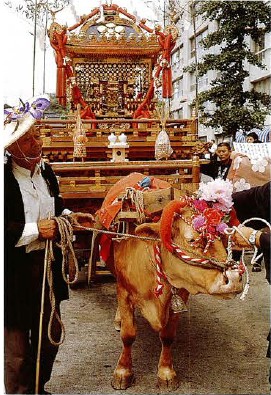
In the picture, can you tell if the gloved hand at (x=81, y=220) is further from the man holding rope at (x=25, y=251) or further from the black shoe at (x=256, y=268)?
the black shoe at (x=256, y=268)

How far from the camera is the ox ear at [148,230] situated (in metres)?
3.00

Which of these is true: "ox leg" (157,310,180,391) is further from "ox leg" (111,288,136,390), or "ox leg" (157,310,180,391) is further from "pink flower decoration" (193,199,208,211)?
"pink flower decoration" (193,199,208,211)

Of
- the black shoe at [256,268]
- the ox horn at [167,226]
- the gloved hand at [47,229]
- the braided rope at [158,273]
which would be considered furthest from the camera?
the black shoe at [256,268]

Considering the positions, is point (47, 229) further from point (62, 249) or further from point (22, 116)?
point (22, 116)

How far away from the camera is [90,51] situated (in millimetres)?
7781

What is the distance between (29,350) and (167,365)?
1.03 m

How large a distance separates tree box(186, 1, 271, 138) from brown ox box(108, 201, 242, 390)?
9.52 metres

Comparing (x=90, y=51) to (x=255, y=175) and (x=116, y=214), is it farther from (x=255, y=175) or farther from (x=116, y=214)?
(x=116, y=214)

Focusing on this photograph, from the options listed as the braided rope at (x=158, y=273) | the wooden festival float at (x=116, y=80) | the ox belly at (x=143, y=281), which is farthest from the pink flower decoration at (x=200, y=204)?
the wooden festival float at (x=116, y=80)

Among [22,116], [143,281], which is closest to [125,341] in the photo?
[143,281]

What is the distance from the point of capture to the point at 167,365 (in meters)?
3.51

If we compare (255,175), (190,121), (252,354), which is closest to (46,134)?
(190,121)

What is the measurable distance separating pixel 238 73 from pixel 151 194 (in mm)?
10529

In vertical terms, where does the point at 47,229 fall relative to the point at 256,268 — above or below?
above
